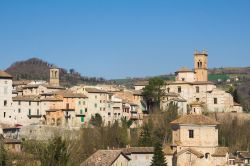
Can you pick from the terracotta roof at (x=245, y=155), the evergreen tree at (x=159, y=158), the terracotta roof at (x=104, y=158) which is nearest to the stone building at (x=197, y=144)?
the evergreen tree at (x=159, y=158)

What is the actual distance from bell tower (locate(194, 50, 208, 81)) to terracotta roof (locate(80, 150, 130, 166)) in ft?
116

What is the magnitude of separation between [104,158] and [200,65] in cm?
3791

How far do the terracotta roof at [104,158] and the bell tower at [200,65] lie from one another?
35.2 metres

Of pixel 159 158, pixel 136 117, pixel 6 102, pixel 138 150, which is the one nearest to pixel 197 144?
pixel 159 158

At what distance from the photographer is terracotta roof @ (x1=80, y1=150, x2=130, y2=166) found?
47125 mm

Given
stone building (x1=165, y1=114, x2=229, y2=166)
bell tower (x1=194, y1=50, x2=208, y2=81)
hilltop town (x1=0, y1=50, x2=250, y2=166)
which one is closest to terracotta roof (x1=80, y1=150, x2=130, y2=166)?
hilltop town (x1=0, y1=50, x2=250, y2=166)

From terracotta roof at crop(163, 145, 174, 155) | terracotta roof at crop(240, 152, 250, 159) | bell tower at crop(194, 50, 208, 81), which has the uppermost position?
bell tower at crop(194, 50, 208, 81)

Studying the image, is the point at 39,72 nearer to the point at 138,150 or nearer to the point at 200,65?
the point at 200,65

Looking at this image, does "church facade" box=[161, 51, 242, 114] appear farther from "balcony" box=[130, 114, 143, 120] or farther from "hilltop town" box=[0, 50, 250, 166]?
"balcony" box=[130, 114, 143, 120]

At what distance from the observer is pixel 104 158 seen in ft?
157

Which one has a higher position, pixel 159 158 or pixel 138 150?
pixel 138 150

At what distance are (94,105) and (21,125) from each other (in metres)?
8.87

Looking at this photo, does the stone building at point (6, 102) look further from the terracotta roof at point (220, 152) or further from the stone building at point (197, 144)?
the terracotta roof at point (220, 152)

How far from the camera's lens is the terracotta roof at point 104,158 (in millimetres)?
47125
